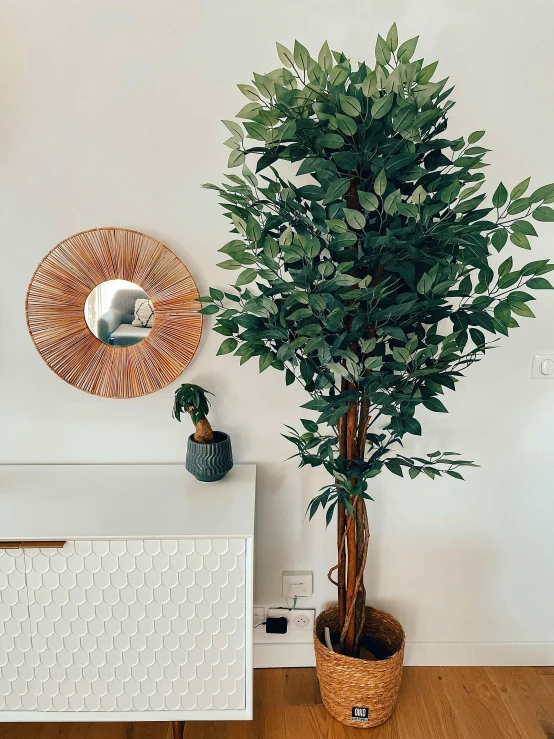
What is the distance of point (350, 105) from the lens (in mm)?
1124

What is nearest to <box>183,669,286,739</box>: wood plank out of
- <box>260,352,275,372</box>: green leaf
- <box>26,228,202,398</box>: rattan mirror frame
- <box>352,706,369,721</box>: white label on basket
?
<box>352,706,369,721</box>: white label on basket

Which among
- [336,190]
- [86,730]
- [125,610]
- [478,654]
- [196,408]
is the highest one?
[336,190]

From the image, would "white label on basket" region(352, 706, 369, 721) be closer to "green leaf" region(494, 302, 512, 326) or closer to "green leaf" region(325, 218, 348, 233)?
"green leaf" region(494, 302, 512, 326)

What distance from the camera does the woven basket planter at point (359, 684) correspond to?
1.63m

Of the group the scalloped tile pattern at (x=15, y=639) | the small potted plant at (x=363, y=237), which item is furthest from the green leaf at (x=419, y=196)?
the scalloped tile pattern at (x=15, y=639)

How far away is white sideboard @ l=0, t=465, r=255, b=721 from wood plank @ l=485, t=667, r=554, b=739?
0.84 m

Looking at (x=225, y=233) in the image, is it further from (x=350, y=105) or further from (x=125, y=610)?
(x=125, y=610)

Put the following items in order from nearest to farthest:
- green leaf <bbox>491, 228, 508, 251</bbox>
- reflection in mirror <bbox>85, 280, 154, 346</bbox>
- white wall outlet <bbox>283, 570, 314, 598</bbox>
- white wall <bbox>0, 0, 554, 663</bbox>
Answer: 1. green leaf <bbox>491, 228, 508, 251</bbox>
2. white wall <bbox>0, 0, 554, 663</bbox>
3. reflection in mirror <bbox>85, 280, 154, 346</bbox>
4. white wall outlet <bbox>283, 570, 314, 598</bbox>

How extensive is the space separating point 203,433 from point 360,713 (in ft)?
3.00

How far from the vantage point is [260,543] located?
6.21 ft

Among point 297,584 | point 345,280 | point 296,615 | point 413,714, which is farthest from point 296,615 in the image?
point 345,280

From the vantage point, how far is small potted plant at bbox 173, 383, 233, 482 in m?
1.63

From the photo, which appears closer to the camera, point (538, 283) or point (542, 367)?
point (538, 283)

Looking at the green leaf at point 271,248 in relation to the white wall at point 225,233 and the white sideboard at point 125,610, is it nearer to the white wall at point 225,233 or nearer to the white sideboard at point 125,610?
the white wall at point 225,233
